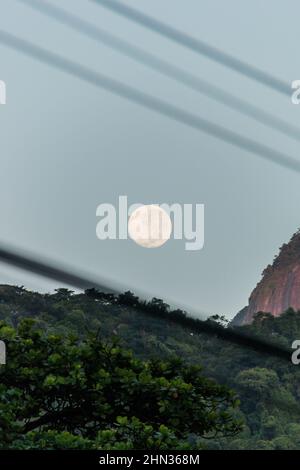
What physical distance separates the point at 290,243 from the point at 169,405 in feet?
325

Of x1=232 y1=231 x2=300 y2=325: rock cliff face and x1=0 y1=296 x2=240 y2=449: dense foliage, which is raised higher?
x1=232 y1=231 x2=300 y2=325: rock cliff face

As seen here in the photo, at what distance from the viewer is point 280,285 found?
339ft

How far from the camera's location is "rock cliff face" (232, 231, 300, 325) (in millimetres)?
100562

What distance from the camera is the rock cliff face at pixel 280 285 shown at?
330ft

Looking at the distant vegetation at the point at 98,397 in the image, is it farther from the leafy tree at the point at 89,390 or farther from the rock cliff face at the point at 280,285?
the rock cliff face at the point at 280,285

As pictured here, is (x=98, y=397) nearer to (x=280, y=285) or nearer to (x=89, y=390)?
(x=89, y=390)

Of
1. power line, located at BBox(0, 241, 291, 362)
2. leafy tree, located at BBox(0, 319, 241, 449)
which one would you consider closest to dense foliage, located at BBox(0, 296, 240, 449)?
leafy tree, located at BBox(0, 319, 241, 449)

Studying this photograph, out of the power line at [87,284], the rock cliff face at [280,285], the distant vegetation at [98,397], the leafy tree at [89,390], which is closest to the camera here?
the power line at [87,284]

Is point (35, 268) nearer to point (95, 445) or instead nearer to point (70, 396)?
point (95, 445)

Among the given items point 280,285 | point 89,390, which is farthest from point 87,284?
point 280,285

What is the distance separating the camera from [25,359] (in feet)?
28.7

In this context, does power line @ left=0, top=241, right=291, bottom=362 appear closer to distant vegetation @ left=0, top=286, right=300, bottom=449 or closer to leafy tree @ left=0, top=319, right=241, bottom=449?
distant vegetation @ left=0, top=286, right=300, bottom=449

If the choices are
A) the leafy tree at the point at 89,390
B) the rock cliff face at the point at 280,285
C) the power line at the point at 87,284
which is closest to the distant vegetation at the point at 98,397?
the leafy tree at the point at 89,390
